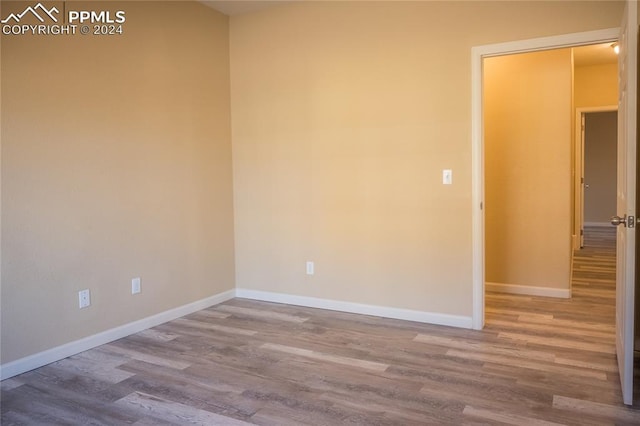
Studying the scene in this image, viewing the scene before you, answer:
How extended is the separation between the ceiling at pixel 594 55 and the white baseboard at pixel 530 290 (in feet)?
10.2

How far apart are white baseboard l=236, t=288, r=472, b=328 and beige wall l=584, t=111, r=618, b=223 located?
7.88 meters

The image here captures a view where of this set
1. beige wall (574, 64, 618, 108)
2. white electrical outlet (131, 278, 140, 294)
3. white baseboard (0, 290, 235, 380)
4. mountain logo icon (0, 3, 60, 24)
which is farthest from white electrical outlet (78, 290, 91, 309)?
beige wall (574, 64, 618, 108)

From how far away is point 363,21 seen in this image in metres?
3.76

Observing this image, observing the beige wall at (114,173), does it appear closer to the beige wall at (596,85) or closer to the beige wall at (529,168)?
the beige wall at (529,168)

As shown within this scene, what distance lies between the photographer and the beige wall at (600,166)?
9.61m

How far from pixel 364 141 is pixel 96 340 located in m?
2.48

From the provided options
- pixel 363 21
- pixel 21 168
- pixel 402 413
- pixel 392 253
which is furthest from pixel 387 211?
pixel 21 168

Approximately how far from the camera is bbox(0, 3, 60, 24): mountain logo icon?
2.71 m

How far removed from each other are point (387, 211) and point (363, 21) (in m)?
1.55

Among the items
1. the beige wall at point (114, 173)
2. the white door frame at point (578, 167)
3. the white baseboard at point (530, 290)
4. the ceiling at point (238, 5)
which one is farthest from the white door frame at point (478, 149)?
the white door frame at point (578, 167)

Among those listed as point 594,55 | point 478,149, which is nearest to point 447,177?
point 478,149

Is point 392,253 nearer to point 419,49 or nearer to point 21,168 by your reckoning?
point 419,49

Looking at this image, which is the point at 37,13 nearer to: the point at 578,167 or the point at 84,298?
the point at 84,298

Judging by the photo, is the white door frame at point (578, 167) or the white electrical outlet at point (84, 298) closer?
the white electrical outlet at point (84, 298)
